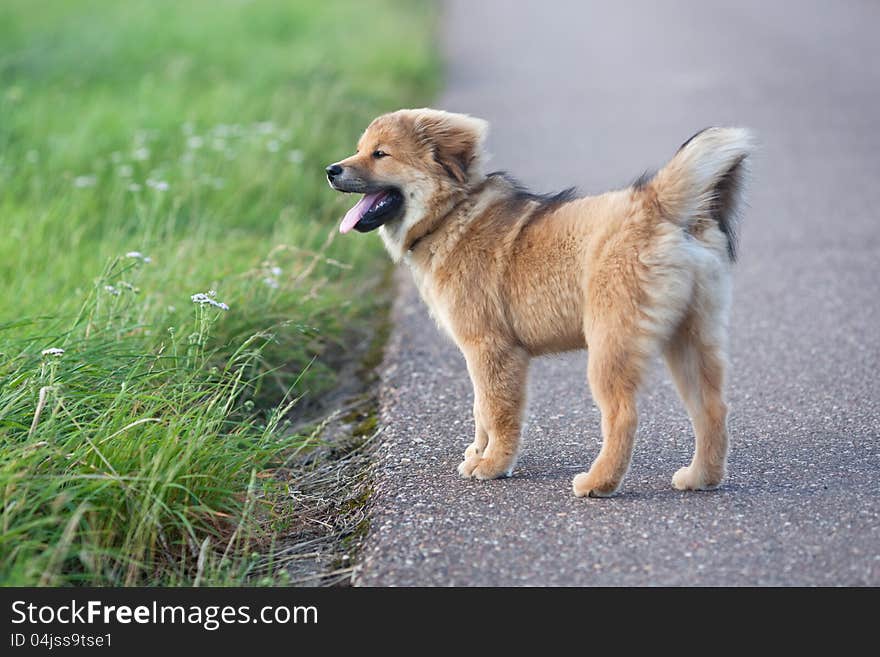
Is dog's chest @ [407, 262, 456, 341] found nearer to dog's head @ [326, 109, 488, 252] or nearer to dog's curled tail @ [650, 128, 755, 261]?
dog's head @ [326, 109, 488, 252]

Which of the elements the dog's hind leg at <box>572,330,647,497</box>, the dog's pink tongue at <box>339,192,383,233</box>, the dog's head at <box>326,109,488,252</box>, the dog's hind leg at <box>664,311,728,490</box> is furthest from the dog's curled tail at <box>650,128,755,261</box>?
the dog's pink tongue at <box>339,192,383,233</box>

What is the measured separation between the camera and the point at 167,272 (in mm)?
5746

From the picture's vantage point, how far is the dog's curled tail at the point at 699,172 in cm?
403

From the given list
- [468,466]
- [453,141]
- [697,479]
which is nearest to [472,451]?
[468,466]

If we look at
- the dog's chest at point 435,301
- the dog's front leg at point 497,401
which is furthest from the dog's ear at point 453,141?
the dog's front leg at point 497,401

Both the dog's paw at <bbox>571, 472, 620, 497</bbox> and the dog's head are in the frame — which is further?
the dog's head

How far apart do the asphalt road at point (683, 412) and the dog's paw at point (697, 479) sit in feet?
0.14

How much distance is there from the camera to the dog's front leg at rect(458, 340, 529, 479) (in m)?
4.41

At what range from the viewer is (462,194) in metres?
4.75

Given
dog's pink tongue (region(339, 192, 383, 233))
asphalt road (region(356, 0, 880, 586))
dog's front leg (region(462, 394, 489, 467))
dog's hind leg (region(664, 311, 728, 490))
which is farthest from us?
dog's pink tongue (region(339, 192, 383, 233))

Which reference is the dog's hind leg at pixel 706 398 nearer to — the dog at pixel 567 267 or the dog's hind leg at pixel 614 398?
the dog at pixel 567 267

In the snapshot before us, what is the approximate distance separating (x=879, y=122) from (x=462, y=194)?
689cm

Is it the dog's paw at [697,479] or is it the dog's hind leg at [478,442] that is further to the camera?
the dog's hind leg at [478,442]

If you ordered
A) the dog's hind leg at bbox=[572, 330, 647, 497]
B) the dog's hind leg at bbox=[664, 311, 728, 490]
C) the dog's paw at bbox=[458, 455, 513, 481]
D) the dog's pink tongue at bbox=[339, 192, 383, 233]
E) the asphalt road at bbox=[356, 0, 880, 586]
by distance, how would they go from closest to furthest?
the asphalt road at bbox=[356, 0, 880, 586]
the dog's hind leg at bbox=[572, 330, 647, 497]
the dog's hind leg at bbox=[664, 311, 728, 490]
the dog's paw at bbox=[458, 455, 513, 481]
the dog's pink tongue at bbox=[339, 192, 383, 233]
